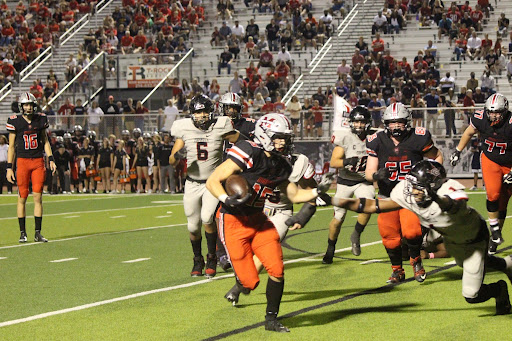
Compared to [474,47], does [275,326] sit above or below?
below

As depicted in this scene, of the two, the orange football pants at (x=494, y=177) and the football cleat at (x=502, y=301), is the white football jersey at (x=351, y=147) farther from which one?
the football cleat at (x=502, y=301)

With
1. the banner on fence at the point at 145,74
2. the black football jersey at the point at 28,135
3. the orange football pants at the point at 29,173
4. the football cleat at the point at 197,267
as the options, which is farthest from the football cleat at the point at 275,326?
the banner on fence at the point at 145,74

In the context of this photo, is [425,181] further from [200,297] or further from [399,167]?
[200,297]

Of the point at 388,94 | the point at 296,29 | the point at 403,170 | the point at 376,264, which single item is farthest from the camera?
the point at 296,29

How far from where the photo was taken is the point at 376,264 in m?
9.39

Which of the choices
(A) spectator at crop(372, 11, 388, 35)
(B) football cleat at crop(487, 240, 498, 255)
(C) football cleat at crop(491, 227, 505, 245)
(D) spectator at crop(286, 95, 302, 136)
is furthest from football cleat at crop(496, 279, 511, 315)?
(A) spectator at crop(372, 11, 388, 35)

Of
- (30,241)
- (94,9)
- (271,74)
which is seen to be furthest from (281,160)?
(94,9)

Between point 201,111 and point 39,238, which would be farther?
point 39,238

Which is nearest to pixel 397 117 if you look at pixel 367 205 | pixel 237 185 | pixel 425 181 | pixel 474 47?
→ pixel 367 205

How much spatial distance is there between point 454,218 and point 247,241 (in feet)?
5.29

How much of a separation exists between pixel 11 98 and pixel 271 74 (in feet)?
32.6

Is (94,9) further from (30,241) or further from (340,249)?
(340,249)

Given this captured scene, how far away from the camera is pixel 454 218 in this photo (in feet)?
20.5

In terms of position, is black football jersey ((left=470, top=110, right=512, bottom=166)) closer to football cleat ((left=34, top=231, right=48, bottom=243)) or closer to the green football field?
the green football field
